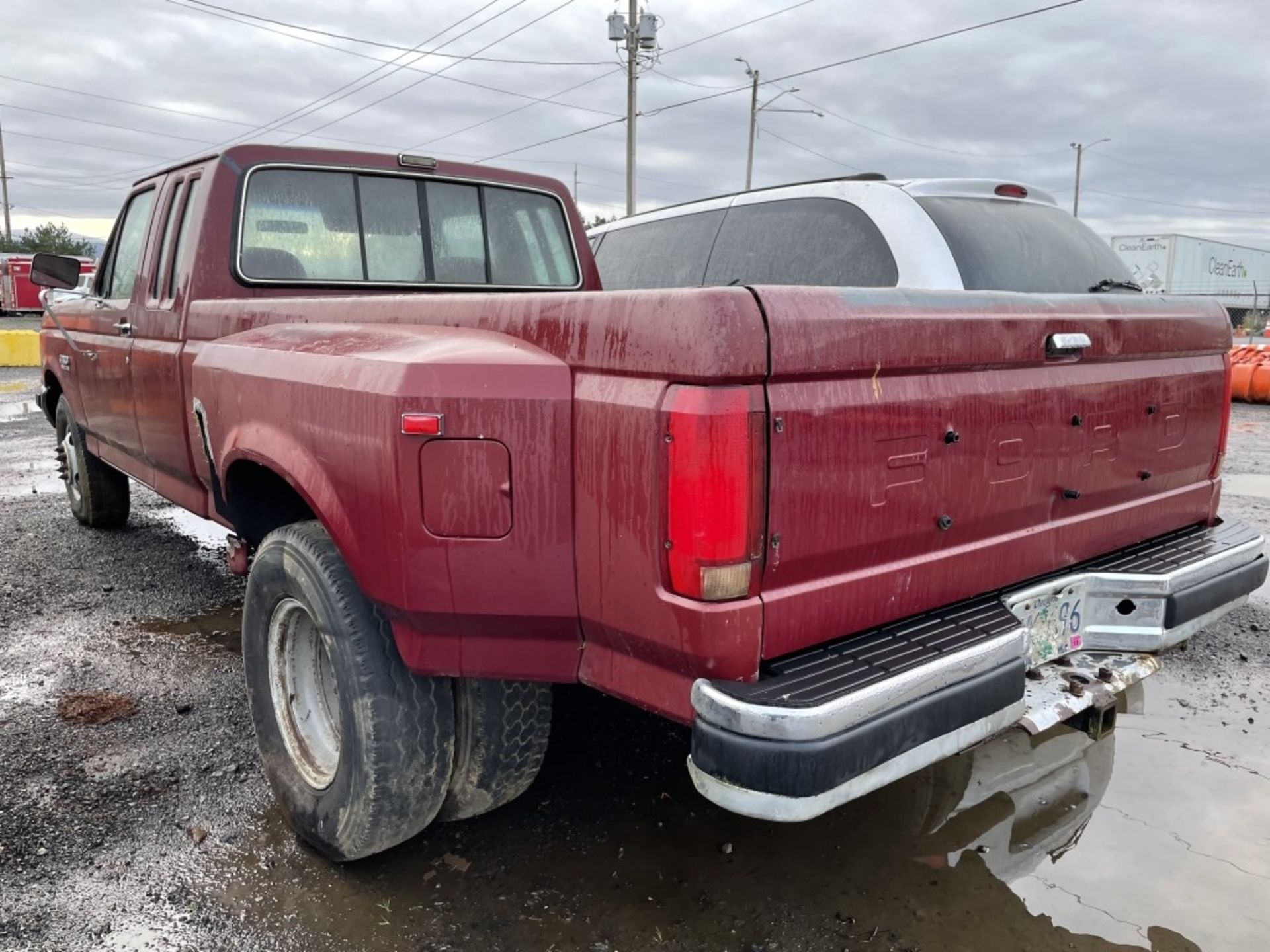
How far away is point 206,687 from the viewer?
390 centimetres

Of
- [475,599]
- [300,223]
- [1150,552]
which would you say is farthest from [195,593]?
[1150,552]

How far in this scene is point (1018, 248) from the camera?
13.6 ft

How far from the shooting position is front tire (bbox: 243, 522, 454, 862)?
239 cm

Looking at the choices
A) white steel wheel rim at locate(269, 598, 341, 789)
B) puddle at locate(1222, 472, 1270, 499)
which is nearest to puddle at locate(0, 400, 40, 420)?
white steel wheel rim at locate(269, 598, 341, 789)

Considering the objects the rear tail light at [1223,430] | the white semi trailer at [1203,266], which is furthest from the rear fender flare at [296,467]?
the white semi trailer at [1203,266]

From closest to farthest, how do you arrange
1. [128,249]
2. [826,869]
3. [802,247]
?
[826,869], [802,247], [128,249]

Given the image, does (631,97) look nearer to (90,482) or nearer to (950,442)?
(90,482)

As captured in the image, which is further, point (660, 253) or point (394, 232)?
point (660, 253)

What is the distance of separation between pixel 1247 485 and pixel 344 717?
7.88 m

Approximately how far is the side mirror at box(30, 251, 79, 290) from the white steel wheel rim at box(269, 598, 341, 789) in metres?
3.20

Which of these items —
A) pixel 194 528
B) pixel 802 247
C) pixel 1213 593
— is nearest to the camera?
pixel 1213 593

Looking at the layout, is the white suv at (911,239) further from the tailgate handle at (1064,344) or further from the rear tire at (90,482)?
the rear tire at (90,482)

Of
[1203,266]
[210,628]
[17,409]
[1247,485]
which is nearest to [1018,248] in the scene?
[210,628]

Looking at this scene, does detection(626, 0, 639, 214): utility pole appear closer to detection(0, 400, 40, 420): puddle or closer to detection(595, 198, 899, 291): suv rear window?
detection(0, 400, 40, 420): puddle
